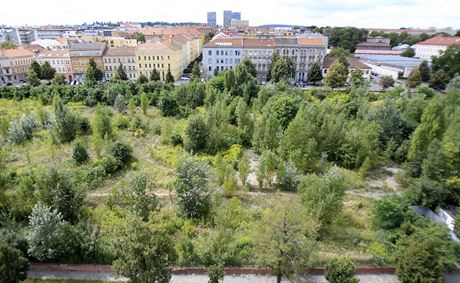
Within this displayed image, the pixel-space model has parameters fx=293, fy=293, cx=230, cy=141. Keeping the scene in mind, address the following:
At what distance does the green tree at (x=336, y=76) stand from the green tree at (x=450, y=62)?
80.5 feet

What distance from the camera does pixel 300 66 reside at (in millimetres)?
71500

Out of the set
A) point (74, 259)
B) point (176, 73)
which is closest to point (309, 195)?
point (74, 259)

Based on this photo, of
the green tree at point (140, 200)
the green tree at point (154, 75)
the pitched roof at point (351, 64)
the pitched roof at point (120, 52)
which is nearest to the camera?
the green tree at point (140, 200)

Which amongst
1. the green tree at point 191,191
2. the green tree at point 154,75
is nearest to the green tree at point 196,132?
the green tree at point 191,191

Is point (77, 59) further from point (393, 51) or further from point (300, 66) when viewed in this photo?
point (393, 51)

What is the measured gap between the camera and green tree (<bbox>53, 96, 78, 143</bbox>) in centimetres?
3341

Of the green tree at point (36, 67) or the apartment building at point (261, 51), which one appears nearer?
the green tree at point (36, 67)

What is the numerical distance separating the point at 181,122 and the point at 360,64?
2020 inches

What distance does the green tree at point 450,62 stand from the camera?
62688 mm

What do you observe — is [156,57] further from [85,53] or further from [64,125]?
[64,125]

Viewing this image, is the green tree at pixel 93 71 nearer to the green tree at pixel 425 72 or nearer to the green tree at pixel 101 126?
the green tree at pixel 101 126

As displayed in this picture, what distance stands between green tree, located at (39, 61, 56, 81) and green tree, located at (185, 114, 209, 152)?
5230 centimetres

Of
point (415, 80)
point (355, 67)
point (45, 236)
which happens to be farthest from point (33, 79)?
point (415, 80)

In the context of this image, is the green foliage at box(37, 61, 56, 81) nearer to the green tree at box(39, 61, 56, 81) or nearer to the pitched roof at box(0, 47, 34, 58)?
the green tree at box(39, 61, 56, 81)
